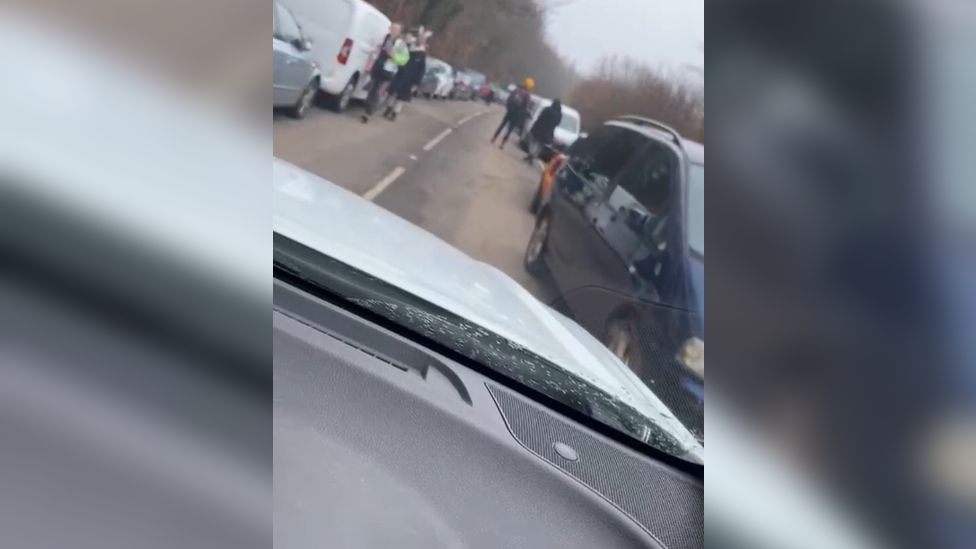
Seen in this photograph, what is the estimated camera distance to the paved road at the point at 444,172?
5.29ft

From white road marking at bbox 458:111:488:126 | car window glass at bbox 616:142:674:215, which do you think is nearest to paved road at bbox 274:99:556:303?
white road marking at bbox 458:111:488:126

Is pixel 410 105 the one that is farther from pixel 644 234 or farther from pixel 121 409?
pixel 121 409

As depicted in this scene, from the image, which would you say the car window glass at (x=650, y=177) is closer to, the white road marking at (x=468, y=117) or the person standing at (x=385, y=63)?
the white road marking at (x=468, y=117)

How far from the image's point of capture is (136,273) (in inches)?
28.0

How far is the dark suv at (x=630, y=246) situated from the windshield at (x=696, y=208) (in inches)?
0.5

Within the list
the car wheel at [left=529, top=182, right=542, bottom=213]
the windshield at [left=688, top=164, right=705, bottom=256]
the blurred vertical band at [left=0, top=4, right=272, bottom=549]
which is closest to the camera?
the blurred vertical band at [left=0, top=4, right=272, bottom=549]

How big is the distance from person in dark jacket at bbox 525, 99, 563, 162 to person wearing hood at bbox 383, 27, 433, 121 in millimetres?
266

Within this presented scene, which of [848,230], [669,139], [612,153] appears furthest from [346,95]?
[848,230]

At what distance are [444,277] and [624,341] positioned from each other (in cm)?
38

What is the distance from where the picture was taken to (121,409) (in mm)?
700

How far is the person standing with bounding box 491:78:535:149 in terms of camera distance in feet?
4.95

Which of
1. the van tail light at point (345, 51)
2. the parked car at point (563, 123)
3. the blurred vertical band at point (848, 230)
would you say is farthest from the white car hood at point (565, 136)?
the blurred vertical band at point (848, 230)

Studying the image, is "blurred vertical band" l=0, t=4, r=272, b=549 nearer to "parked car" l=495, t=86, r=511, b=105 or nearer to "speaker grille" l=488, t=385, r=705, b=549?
"speaker grille" l=488, t=385, r=705, b=549

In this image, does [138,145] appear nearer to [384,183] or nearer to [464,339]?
[464,339]
